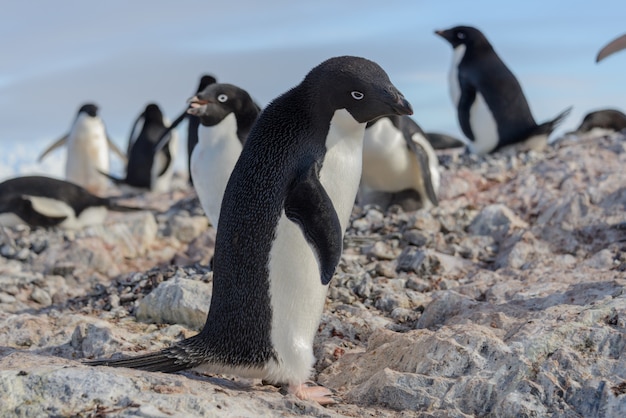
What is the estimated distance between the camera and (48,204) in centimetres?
1048

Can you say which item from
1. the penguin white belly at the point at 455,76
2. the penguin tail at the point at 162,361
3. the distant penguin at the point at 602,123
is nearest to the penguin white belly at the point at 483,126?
the penguin white belly at the point at 455,76

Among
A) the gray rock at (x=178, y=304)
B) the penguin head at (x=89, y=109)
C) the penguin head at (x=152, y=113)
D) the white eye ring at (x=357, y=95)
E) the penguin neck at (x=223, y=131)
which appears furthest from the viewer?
the penguin head at (x=89, y=109)

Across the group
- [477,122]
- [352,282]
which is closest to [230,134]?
[352,282]

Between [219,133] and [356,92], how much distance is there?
2521 mm

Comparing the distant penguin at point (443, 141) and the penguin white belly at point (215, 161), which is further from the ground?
the distant penguin at point (443, 141)

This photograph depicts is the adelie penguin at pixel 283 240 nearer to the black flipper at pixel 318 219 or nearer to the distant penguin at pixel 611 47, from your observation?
the black flipper at pixel 318 219

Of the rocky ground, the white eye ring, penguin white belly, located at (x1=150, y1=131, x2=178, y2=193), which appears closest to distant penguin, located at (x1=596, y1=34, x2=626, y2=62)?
the rocky ground

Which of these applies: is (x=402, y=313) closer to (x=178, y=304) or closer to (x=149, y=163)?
(x=178, y=304)

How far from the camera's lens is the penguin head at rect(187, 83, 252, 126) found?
6234 millimetres

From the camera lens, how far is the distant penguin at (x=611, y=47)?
8.12 m

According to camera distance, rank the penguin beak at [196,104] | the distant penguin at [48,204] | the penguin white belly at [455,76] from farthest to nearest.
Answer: the penguin white belly at [455,76], the distant penguin at [48,204], the penguin beak at [196,104]

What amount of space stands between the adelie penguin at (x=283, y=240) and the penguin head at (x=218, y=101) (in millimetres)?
2311

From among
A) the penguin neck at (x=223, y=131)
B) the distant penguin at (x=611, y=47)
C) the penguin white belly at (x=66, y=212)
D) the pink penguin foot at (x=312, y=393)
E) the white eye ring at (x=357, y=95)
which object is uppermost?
the distant penguin at (x=611, y=47)

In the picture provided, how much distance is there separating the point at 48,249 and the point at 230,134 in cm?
315
